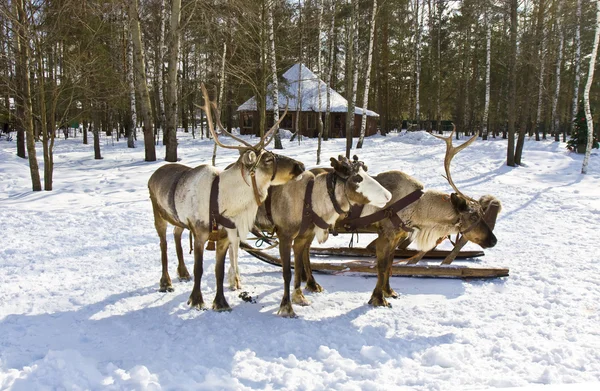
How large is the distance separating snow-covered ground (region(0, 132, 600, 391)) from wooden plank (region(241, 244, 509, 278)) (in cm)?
12

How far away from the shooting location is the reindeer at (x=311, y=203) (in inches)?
159

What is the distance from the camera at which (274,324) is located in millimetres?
4020

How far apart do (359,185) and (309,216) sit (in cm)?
62

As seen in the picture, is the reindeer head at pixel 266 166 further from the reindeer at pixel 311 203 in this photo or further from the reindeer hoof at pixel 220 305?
the reindeer hoof at pixel 220 305

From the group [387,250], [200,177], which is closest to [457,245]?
[387,250]

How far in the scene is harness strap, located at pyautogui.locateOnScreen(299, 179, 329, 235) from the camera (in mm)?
4262

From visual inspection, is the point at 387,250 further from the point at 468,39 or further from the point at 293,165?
the point at 468,39

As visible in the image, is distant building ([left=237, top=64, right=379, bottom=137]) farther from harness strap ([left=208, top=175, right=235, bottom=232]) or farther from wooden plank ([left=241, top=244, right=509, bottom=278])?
harness strap ([left=208, top=175, right=235, bottom=232])

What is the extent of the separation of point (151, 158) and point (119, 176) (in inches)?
133

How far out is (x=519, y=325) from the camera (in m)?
4.00

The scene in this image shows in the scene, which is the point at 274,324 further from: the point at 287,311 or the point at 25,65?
the point at 25,65

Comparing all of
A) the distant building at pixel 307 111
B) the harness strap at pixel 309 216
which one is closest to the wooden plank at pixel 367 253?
the harness strap at pixel 309 216

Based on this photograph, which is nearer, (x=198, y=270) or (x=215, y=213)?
(x=215, y=213)

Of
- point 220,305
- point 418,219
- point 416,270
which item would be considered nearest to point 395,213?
point 418,219
